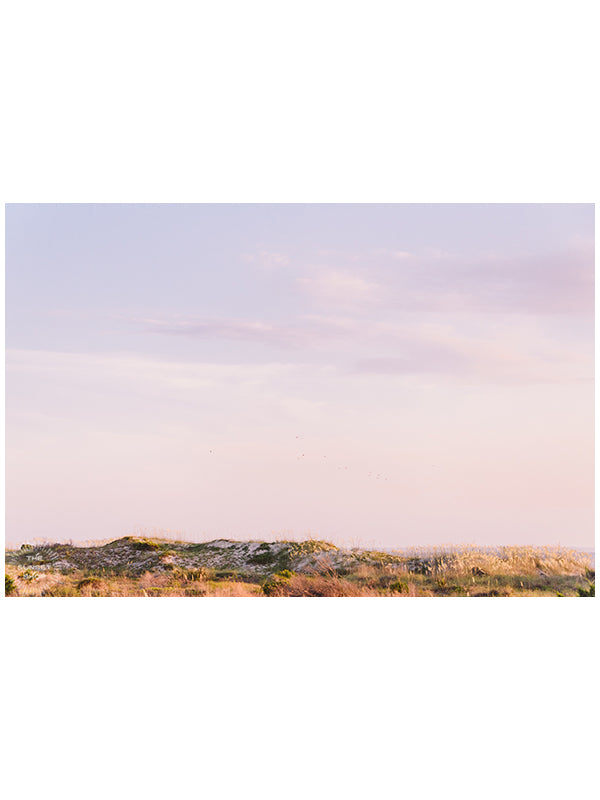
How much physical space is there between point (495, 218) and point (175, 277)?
6006 mm

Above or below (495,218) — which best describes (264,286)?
below

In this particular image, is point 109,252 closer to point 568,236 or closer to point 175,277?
point 175,277

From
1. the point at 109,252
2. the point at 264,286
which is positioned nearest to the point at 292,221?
the point at 264,286

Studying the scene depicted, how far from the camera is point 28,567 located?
1260 centimetres

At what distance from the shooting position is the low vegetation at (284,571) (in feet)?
36.5

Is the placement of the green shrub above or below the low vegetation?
below

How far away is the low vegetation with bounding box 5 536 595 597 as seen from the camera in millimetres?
11117

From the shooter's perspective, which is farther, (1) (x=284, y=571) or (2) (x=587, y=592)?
(1) (x=284, y=571)

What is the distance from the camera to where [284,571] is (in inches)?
471
